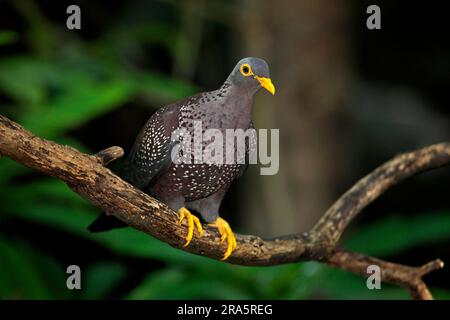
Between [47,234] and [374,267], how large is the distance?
7.34 ft

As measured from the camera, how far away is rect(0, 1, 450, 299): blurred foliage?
3227mm

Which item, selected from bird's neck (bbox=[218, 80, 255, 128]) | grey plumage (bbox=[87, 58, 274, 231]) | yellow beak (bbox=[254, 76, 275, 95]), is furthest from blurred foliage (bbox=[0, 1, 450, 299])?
yellow beak (bbox=[254, 76, 275, 95])

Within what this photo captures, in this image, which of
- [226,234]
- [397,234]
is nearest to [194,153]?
[226,234]

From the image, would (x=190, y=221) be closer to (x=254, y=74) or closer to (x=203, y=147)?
(x=203, y=147)

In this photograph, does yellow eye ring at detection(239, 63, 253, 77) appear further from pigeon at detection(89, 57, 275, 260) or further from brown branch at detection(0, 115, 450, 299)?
brown branch at detection(0, 115, 450, 299)

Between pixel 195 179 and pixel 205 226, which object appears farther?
pixel 205 226

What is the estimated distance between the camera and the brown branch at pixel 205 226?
6.07 feet

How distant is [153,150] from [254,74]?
40cm

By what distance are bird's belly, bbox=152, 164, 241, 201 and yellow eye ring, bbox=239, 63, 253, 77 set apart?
0.31m

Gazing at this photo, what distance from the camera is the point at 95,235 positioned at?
11.2 ft

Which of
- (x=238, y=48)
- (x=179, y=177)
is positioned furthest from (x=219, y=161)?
(x=238, y=48)

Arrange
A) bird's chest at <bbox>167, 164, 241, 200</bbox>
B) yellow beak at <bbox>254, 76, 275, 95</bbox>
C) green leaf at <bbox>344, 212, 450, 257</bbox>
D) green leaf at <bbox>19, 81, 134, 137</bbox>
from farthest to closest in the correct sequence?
1. green leaf at <bbox>344, 212, 450, 257</bbox>
2. green leaf at <bbox>19, 81, 134, 137</bbox>
3. bird's chest at <bbox>167, 164, 241, 200</bbox>
4. yellow beak at <bbox>254, 76, 275, 95</bbox>

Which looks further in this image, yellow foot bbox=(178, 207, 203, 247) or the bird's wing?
yellow foot bbox=(178, 207, 203, 247)

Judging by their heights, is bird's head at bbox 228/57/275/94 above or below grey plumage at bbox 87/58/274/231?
above
